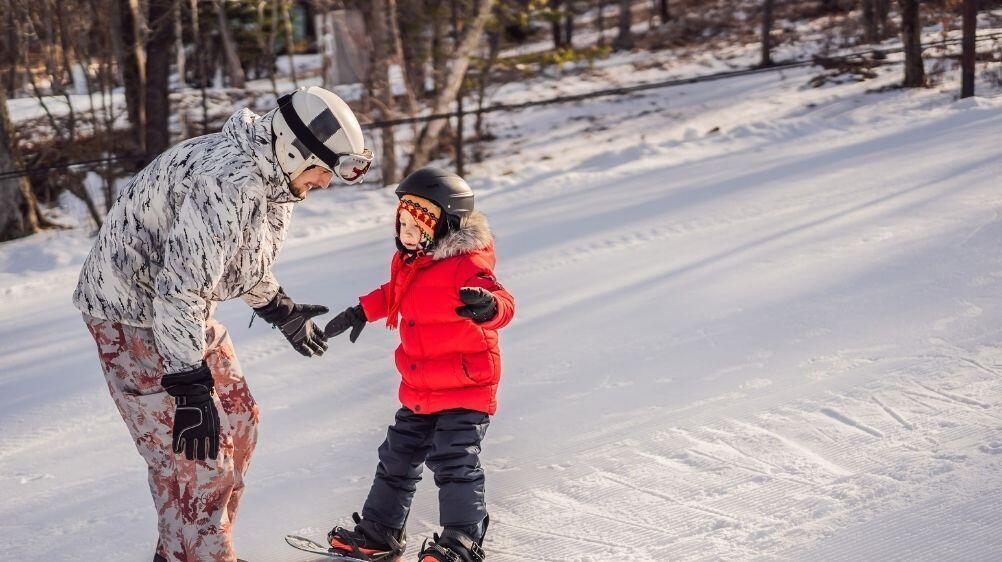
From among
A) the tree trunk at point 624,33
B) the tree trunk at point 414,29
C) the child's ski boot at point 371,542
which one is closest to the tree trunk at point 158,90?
the tree trunk at point 414,29

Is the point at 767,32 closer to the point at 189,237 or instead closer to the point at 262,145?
the point at 262,145

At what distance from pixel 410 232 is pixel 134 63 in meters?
9.87

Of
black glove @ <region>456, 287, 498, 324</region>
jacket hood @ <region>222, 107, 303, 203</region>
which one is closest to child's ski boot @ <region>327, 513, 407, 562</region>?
black glove @ <region>456, 287, 498, 324</region>

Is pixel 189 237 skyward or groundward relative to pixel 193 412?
skyward

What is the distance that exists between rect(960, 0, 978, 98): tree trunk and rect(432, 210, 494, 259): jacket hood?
7.59m

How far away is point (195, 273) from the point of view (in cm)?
247

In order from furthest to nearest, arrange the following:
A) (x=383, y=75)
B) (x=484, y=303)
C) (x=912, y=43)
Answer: (x=383, y=75) < (x=912, y=43) < (x=484, y=303)

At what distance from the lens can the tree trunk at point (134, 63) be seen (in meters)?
11.2

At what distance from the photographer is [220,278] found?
101 inches

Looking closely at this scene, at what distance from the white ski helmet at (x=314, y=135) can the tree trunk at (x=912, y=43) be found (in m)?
8.83

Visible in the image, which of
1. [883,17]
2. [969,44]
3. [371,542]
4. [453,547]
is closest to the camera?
[453,547]

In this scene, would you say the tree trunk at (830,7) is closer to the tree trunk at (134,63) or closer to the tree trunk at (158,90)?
the tree trunk at (158,90)

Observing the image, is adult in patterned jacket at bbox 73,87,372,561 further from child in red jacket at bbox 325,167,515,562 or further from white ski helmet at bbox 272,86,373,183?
child in red jacket at bbox 325,167,515,562

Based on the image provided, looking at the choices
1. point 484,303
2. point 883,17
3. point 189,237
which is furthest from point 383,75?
point 883,17
